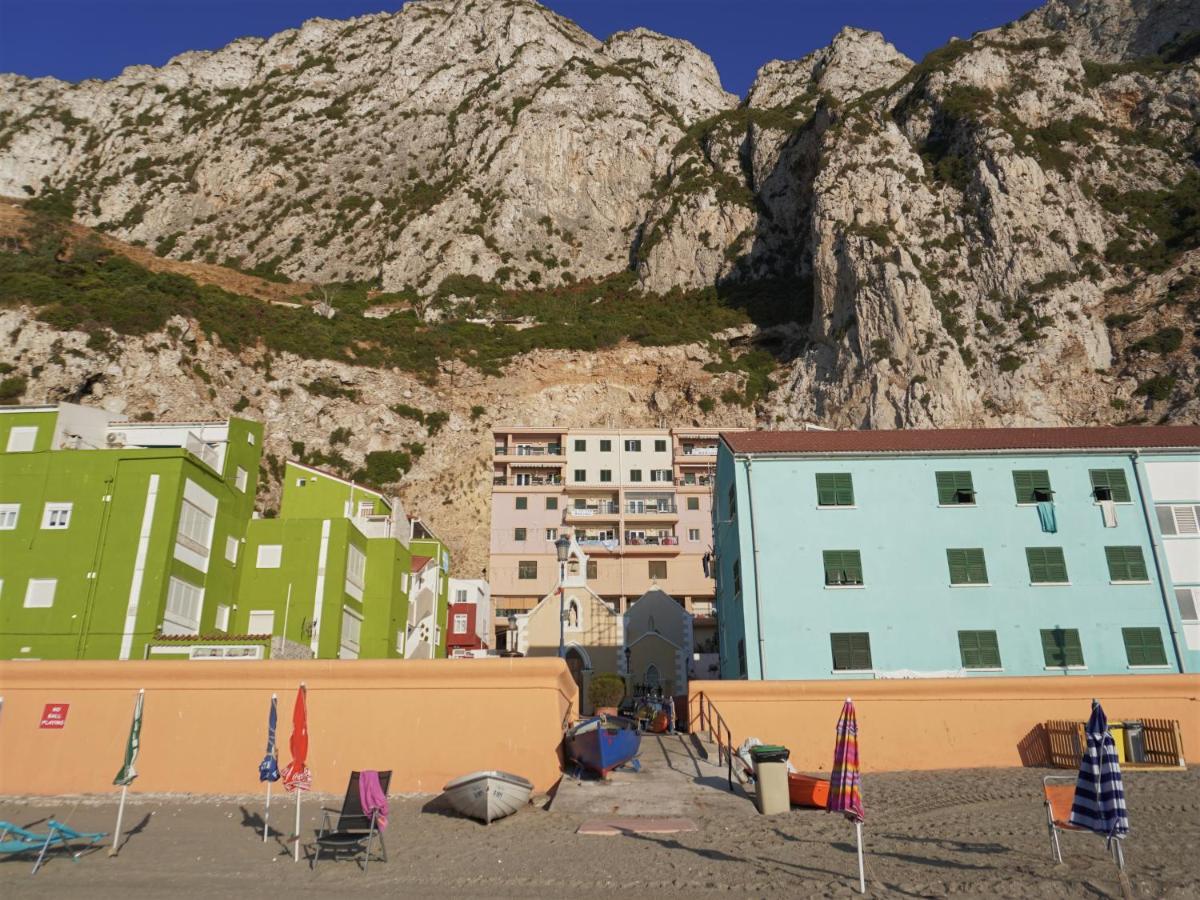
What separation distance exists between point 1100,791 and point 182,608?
31.7 metres

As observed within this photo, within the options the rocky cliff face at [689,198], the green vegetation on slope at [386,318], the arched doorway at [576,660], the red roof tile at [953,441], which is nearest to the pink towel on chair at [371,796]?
the red roof tile at [953,441]

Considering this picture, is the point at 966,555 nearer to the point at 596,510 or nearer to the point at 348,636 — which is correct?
the point at 348,636

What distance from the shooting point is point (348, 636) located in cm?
4172

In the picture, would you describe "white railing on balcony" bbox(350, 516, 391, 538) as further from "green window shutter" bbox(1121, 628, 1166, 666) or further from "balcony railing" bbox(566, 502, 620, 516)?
"green window shutter" bbox(1121, 628, 1166, 666)

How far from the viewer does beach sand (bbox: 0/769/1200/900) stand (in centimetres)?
1288

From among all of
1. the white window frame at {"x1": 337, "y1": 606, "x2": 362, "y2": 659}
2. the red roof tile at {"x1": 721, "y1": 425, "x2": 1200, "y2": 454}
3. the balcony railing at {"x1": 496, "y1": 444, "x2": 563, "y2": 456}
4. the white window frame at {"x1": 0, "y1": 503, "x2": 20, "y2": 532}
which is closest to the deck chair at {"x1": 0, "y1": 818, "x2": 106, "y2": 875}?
the white window frame at {"x1": 0, "y1": 503, "x2": 20, "y2": 532}

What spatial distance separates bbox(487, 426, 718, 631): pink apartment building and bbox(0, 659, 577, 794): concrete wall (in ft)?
150

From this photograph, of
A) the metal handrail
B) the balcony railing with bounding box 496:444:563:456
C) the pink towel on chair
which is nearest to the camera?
the pink towel on chair

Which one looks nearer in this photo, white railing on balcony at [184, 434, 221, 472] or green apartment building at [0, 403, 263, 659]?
green apartment building at [0, 403, 263, 659]

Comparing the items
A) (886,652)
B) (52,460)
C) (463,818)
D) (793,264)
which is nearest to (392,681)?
(463,818)

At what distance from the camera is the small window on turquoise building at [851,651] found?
28.7 m

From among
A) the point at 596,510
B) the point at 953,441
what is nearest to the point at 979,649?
the point at 953,441

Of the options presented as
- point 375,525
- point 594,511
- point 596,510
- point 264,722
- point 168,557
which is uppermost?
point 596,510

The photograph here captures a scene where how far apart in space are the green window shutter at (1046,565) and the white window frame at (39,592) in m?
35.4
